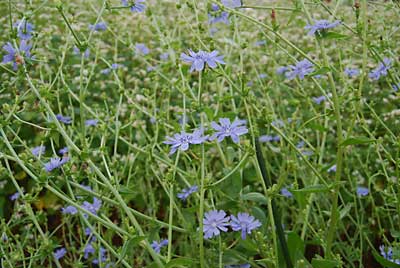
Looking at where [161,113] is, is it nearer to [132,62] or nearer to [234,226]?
[234,226]

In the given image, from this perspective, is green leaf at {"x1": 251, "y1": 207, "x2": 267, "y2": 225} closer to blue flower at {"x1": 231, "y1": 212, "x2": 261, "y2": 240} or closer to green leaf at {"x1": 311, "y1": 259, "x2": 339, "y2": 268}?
blue flower at {"x1": 231, "y1": 212, "x2": 261, "y2": 240}

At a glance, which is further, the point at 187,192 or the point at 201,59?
the point at 187,192

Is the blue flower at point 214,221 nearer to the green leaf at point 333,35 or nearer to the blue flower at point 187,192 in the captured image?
the blue flower at point 187,192

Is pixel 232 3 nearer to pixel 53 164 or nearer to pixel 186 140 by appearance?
pixel 186 140

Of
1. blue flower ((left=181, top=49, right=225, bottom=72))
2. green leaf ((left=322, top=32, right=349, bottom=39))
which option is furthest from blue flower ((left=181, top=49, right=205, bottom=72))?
green leaf ((left=322, top=32, right=349, bottom=39))

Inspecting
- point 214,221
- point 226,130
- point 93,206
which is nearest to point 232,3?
point 226,130

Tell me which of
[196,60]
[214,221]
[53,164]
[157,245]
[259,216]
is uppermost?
[196,60]

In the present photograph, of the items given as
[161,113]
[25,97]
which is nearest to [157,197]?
[161,113]

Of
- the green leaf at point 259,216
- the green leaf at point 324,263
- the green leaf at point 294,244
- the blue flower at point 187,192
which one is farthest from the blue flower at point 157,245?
the green leaf at point 324,263
